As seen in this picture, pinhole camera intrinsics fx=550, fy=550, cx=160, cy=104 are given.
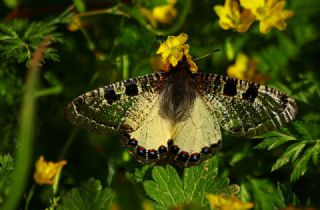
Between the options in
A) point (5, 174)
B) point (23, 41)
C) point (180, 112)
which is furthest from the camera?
point (23, 41)

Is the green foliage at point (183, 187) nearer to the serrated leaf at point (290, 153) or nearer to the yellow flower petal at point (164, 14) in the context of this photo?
the serrated leaf at point (290, 153)

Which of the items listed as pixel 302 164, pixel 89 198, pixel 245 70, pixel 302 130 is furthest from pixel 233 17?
pixel 89 198

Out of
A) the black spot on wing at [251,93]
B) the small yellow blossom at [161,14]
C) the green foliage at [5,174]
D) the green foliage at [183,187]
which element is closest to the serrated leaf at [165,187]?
the green foliage at [183,187]

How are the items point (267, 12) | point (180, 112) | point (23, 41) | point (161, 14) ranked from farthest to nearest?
1. point (161, 14)
2. point (267, 12)
3. point (23, 41)
4. point (180, 112)

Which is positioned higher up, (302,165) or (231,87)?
(231,87)

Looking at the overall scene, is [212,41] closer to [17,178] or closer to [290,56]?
[290,56]

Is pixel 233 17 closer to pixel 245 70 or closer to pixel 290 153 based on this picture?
pixel 245 70

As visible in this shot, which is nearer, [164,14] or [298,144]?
[298,144]

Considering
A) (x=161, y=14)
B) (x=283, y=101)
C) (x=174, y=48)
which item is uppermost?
(x=161, y=14)

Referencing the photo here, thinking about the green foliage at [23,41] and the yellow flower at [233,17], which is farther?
the yellow flower at [233,17]
